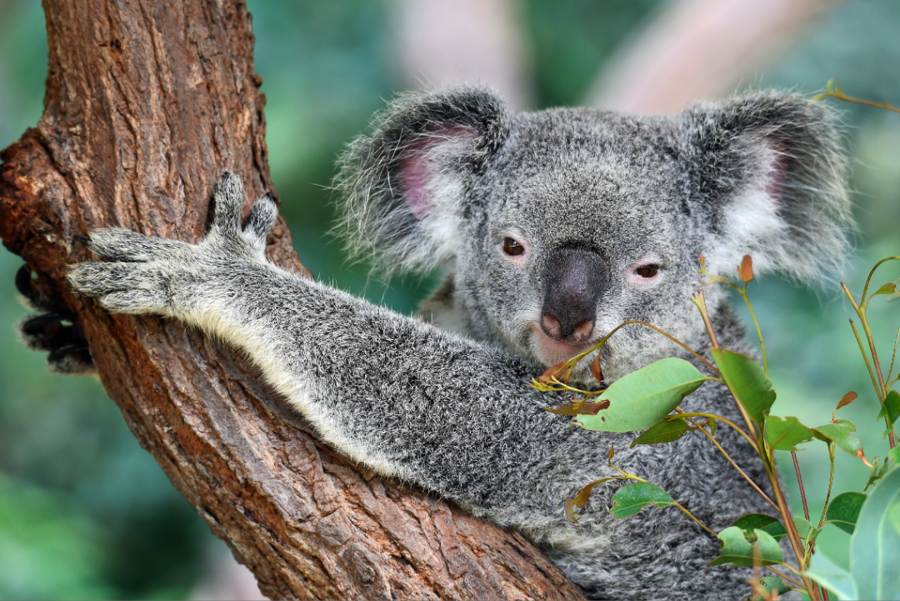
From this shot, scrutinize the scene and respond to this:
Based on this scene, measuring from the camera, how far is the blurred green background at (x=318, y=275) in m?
5.38

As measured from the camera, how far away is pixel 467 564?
227 cm

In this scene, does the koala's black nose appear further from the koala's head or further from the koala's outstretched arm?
the koala's outstretched arm

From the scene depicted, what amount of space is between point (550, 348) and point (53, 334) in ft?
4.98

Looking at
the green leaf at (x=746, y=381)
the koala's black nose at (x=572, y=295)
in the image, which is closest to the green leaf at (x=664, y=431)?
the green leaf at (x=746, y=381)

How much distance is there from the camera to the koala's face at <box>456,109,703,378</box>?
8.23 feet

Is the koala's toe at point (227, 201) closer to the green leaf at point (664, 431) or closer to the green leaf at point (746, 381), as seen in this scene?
the green leaf at point (664, 431)

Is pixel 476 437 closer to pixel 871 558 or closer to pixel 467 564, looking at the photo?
pixel 467 564

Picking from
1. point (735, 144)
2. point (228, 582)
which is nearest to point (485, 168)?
point (735, 144)

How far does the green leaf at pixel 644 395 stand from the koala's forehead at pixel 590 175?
92cm

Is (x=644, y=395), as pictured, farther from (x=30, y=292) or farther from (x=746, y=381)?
(x=30, y=292)

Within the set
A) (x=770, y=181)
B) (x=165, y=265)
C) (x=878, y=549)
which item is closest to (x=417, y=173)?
(x=165, y=265)

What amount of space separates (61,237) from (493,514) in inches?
52.7

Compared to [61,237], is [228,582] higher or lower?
lower

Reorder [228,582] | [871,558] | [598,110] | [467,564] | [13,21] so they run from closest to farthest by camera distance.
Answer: [871,558], [467,564], [598,110], [228,582], [13,21]
